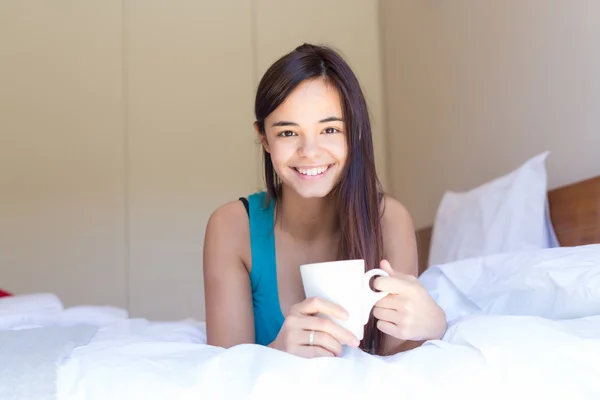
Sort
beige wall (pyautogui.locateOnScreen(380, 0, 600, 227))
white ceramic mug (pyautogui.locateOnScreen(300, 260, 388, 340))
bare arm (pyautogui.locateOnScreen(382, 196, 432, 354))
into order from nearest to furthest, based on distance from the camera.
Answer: white ceramic mug (pyautogui.locateOnScreen(300, 260, 388, 340)), bare arm (pyautogui.locateOnScreen(382, 196, 432, 354)), beige wall (pyautogui.locateOnScreen(380, 0, 600, 227))

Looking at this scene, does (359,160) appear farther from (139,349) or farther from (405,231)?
(139,349)

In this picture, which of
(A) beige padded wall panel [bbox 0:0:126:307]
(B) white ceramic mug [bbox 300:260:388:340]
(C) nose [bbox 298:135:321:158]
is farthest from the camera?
(A) beige padded wall panel [bbox 0:0:126:307]

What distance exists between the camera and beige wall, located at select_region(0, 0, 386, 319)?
2.88 metres

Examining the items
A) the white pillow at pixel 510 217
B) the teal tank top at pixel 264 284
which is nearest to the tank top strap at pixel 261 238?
the teal tank top at pixel 264 284

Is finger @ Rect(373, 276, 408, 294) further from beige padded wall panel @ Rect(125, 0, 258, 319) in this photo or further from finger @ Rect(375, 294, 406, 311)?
beige padded wall panel @ Rect(125, 0, 258, 319)

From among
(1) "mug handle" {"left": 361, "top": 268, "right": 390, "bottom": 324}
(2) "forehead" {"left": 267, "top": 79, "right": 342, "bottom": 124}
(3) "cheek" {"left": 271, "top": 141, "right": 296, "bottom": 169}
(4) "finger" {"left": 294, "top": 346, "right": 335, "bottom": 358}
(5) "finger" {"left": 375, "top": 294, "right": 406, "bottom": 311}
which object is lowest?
(4) "finger" {"left": 294, "top": 346, "right": 335, "bottom": 358}

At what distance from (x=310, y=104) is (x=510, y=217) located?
0.73 metres

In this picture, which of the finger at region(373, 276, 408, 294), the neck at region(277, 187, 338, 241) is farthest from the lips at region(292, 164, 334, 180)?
the finger at region(373, 276, 408, 294)

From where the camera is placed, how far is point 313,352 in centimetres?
77

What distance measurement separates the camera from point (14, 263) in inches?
111

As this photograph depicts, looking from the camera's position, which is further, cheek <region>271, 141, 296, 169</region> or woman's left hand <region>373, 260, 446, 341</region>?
cheek <region>271, 141, 296, 169</region>

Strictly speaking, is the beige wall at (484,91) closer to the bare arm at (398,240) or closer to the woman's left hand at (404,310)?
the bare arm at (398,240)

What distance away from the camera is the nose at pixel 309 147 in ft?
3.23

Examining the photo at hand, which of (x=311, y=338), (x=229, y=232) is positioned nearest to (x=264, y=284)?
(x=229, y=232)
